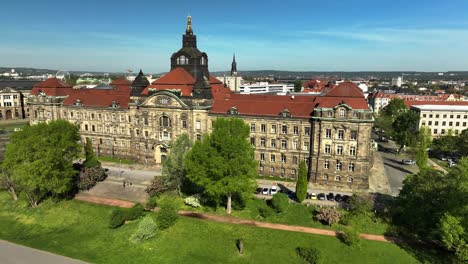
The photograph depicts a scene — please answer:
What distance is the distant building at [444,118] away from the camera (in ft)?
365

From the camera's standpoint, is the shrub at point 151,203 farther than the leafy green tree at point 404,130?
No

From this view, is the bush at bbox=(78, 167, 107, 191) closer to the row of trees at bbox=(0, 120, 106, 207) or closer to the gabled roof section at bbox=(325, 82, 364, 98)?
the row of trees at bbox=(0, 120, 106, 207)

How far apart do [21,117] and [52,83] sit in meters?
77.7

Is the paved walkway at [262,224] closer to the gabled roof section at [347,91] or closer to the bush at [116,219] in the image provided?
the bush at [116,219]

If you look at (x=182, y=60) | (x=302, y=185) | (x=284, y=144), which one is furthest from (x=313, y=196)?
(x=182, y=60)

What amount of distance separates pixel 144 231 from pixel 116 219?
251 inches

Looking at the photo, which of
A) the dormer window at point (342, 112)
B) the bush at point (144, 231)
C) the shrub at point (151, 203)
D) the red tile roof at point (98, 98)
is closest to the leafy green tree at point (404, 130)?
the dormer window at point (342, 112)

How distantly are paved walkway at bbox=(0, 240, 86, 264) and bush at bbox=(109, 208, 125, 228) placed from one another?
8.56 m

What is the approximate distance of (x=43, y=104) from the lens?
9288cm

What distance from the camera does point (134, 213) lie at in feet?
174

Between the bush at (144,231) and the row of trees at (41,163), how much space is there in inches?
747

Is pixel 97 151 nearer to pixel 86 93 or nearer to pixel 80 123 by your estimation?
pixel 80 123

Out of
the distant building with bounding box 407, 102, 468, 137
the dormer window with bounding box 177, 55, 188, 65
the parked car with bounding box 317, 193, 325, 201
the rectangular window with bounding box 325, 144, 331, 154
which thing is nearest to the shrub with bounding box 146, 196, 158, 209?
the parked car with bounding box 317, 193, 325, 201

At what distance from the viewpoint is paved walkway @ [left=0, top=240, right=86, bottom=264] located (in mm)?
41941
